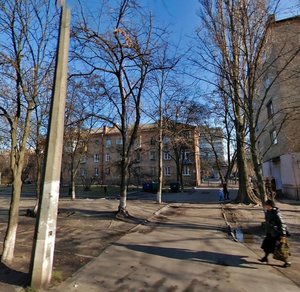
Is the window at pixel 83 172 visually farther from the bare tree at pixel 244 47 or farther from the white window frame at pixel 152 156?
the bare tree at pixel 244 47

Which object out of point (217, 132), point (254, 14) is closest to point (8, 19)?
point (254, 14)

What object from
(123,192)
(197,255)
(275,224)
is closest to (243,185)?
(123,192)

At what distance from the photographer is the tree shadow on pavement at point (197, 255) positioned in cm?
742

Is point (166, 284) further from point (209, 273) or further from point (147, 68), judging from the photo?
point (147, 68)

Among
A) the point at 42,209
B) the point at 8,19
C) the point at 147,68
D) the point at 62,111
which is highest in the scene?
the point at 147,68

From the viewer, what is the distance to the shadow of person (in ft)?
18.9

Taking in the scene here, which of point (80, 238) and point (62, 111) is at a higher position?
point (62, 111)

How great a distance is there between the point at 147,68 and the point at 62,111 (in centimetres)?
936

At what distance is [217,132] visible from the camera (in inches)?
1330

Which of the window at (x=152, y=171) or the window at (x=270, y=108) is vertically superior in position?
the window at (x=270, y=108)

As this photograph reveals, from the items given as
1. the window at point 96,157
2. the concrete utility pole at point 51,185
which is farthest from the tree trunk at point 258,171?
the window at point 96,157

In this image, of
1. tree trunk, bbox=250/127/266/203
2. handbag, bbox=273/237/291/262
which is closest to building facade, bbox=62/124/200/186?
tree trunk, bbox=250/127/266/203

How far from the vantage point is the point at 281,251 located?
23.2 feet

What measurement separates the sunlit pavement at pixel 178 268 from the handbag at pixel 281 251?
9.5 inches
